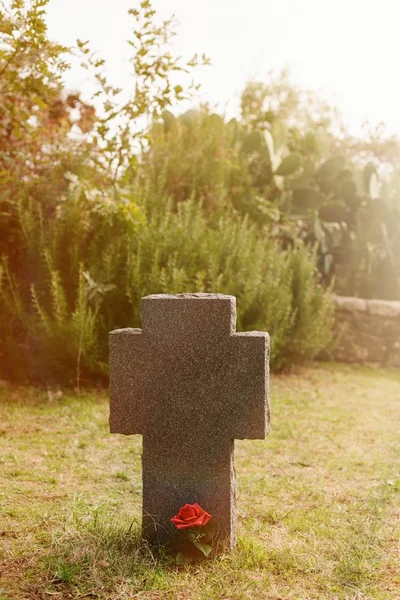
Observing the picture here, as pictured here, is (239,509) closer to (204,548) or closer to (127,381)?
(204,548)

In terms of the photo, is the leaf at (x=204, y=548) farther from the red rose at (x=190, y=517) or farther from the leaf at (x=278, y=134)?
the leaf at (x=278, y=134)

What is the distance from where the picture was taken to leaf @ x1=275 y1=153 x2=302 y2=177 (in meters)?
9.16

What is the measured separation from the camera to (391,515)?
3.53m

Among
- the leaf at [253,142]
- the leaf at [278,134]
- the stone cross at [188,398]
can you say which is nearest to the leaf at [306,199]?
the leaf at [278,134]

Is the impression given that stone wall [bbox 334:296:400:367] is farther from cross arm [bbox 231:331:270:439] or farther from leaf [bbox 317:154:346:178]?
cross arm [bbox 231:331:270:439]

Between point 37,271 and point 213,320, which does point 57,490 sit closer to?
point 213,320

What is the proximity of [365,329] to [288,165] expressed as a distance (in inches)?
87.9

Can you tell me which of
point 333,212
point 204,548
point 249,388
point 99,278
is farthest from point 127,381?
point 333,212

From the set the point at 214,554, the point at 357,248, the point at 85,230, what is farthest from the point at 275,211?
the point at 214,554

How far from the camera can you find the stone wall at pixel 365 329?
854 centimetres

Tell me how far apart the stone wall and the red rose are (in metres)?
5.83

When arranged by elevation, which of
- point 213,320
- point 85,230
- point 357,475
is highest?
point 85,230

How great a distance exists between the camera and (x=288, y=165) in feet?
30.1

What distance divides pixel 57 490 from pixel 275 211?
529 cm
